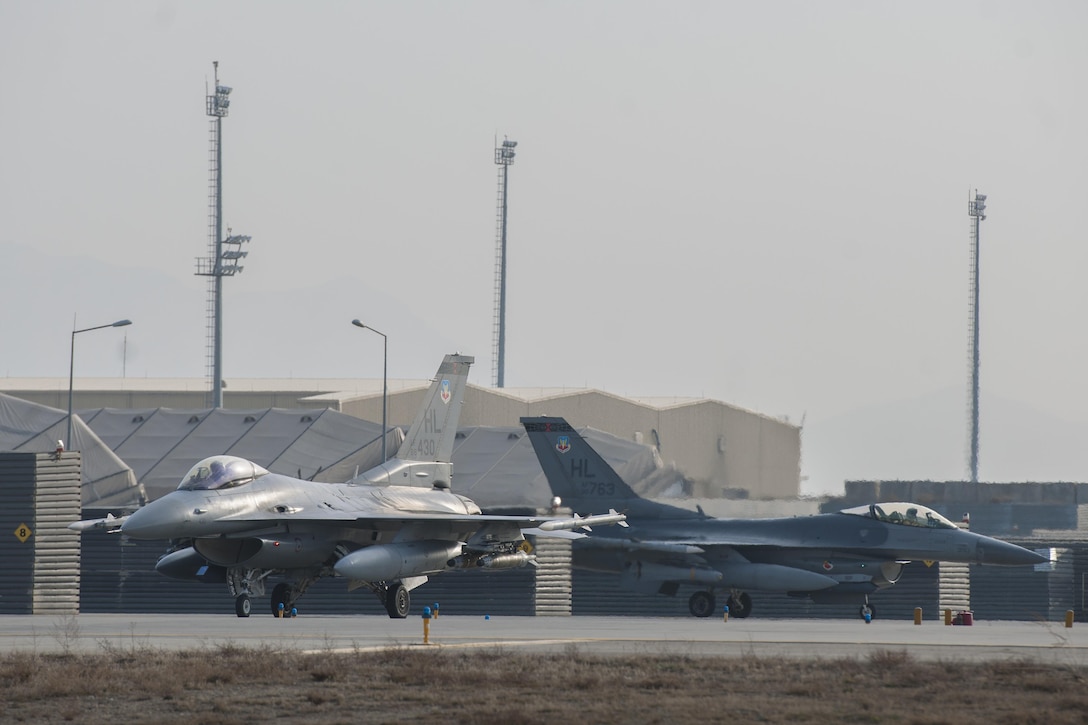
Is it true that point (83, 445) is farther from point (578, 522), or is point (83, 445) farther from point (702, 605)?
point (578, 522)

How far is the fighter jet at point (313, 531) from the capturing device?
92.1ft

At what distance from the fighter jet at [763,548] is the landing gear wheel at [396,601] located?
666 cm

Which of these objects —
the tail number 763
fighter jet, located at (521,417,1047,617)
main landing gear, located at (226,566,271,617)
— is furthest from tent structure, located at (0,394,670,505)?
main landing gear, located at (226,566,271,617)

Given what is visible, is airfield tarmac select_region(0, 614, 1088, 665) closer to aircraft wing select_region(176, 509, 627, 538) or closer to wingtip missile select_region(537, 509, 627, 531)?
aircraft wing select_region(176, 509, 627, 538)

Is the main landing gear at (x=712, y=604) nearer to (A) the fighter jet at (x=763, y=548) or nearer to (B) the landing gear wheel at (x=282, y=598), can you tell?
(A) the fighter jet at (x=763, y=548)

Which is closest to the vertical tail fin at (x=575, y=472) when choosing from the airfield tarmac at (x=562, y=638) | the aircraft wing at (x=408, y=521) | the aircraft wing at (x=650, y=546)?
the aircraft wing at (x=650, y=546)

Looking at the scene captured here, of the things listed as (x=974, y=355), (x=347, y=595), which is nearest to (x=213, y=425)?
(x=347, y=595)

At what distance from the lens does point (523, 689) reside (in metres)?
15.9

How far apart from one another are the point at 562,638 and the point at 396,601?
25.4ft

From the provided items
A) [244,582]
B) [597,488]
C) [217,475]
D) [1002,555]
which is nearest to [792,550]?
[1002,555]

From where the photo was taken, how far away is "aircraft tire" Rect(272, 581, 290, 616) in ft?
99.1

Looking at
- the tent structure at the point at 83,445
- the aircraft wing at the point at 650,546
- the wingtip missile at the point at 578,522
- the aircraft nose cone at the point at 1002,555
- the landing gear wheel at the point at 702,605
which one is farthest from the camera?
the tent structure at the point at 83,445

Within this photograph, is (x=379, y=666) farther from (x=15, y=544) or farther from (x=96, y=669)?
(x=15, y=544)

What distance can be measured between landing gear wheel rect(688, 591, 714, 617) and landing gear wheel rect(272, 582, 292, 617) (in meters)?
10.1
